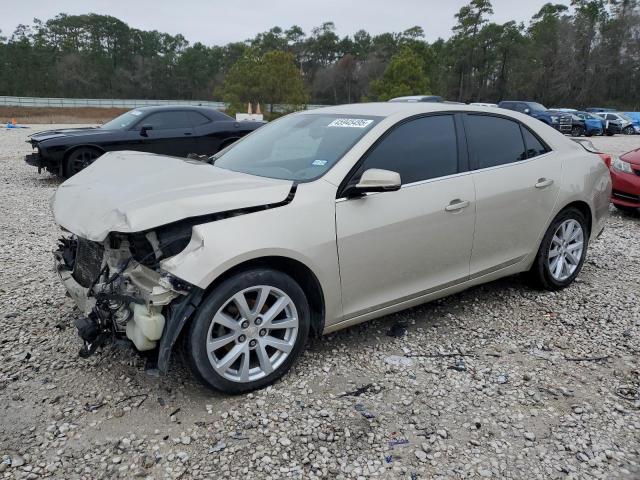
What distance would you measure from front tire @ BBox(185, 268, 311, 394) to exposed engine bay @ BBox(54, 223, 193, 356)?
0.20 m

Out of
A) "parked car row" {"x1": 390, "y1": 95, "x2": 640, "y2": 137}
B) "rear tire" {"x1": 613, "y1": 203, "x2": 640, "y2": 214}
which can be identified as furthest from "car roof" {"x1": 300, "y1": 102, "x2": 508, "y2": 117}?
"parked car row" {"x1": 390, "y1": 95, "x2": 640, "y2": 137}

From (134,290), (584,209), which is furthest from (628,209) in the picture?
(134,290)

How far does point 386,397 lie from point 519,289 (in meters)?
2.27

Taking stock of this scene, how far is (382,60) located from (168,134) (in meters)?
73.4

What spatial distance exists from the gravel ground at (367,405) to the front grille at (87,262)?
0.55 meters

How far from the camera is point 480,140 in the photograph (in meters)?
3.91

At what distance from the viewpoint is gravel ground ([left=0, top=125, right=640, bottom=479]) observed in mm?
2469

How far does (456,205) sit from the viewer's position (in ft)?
11.7

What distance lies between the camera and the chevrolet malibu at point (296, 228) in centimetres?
271

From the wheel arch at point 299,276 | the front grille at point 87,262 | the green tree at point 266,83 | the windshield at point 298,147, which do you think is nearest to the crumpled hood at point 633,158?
the windshield at point 298,147

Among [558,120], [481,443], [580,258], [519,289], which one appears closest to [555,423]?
[481,443]

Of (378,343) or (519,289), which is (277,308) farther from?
(519,289)

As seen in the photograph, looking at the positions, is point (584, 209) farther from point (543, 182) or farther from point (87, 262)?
point (87, 262)

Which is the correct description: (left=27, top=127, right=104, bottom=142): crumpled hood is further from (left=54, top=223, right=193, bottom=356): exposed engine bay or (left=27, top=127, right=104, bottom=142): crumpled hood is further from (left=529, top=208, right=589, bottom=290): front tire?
(left=529, top=208, right=589, bottom=290): front tire
